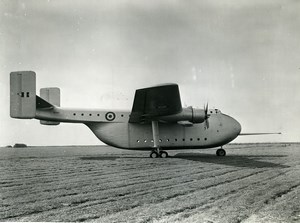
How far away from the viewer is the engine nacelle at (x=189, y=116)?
62.2 feet

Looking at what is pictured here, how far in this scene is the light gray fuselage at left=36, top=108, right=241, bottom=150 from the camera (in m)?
19.7

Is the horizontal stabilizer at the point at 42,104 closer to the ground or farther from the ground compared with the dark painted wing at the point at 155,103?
farther from the ground

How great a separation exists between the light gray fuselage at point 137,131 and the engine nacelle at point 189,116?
0.90 metres

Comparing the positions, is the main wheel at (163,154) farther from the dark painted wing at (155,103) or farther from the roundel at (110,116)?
the roundel at (110,116)

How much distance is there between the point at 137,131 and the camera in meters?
19.8

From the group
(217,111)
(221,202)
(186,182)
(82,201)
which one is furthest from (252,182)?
(217,111)

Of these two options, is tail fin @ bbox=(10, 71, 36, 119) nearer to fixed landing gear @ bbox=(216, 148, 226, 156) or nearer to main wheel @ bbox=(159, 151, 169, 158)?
main wheel @ bbox=(159, 151, 169, 158)

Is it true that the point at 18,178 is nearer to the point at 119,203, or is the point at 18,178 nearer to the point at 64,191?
Result: the point at 64,191

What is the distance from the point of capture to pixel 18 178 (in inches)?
404

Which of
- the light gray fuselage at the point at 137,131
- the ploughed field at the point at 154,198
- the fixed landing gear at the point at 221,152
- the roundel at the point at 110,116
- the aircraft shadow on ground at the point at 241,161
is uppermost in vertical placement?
the roundel at the point at 110,116

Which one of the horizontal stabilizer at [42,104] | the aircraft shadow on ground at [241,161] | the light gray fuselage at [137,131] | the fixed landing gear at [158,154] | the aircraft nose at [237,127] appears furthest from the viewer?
the aircraft nose at [237,127]

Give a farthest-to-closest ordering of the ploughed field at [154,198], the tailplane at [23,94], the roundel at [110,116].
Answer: the roundel at [110,116] → the tailplane at [23,94] → the ploughed field at [154,198]

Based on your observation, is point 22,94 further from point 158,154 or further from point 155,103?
point 158,154

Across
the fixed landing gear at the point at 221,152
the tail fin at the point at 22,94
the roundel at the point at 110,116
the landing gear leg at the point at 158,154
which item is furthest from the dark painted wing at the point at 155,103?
the tail fin at the point at 22,94
